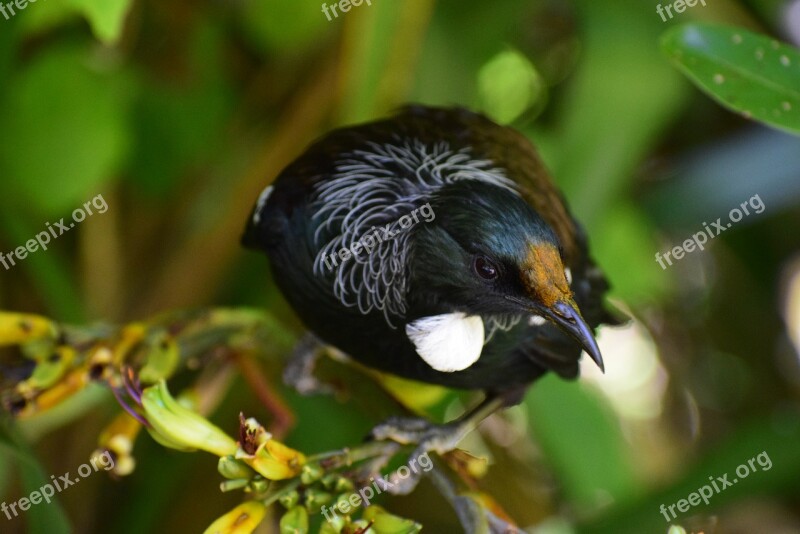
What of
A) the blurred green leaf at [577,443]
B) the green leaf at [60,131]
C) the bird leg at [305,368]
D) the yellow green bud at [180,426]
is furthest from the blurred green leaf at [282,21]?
the yellow green bud at [180,426]

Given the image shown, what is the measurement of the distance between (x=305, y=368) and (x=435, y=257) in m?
0.29

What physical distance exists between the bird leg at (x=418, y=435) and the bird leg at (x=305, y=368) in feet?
0.49

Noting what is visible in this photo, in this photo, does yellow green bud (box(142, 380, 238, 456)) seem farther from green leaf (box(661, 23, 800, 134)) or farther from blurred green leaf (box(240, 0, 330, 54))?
blurred green leaf (box(240, 0, 330, 54))

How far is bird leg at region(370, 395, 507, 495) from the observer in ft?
2.53

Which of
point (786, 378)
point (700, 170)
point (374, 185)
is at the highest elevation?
point (374, 185)

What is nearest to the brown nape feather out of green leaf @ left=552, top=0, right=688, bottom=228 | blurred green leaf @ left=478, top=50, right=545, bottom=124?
green leaf @ left=552, top=0, right=688, bottom=228

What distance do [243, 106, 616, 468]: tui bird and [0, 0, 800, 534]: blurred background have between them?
16cm

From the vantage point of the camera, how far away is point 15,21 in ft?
2.79

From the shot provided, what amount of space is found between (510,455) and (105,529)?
0.55m

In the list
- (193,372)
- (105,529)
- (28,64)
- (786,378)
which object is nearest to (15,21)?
(28,64)

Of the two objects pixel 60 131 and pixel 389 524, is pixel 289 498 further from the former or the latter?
pixel 60 131

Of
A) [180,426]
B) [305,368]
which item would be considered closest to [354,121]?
[305,368]

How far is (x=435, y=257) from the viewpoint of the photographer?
2.36ft

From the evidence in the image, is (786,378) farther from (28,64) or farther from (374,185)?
(28,64)
